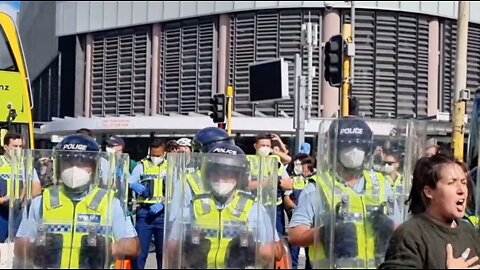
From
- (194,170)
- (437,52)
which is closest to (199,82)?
(437,52)

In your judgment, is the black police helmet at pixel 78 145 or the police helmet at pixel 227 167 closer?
the police helmet at pixel 227 167

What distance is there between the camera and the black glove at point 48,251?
3982mm

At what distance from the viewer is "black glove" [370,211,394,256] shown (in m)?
4.03

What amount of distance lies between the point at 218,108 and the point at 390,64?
47.9 feet

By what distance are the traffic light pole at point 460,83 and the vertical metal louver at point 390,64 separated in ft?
53.8

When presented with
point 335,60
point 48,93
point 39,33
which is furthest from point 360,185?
point 39,33

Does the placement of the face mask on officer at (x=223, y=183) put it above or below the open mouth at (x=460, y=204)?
above

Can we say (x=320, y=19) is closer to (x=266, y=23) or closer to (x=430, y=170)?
(x=266, y=23)

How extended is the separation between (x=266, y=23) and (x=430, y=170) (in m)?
26.9

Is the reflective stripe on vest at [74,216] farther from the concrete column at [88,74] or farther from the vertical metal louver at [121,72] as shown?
the concrete column at [88,74]

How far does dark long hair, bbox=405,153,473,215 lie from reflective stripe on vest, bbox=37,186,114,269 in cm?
158

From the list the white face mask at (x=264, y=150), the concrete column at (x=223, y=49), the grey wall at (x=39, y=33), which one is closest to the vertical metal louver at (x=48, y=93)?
the grey wall at (x=39, y=33)

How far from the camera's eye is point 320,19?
2998cm

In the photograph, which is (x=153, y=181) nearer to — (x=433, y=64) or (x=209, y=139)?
(x=209, y=139)
